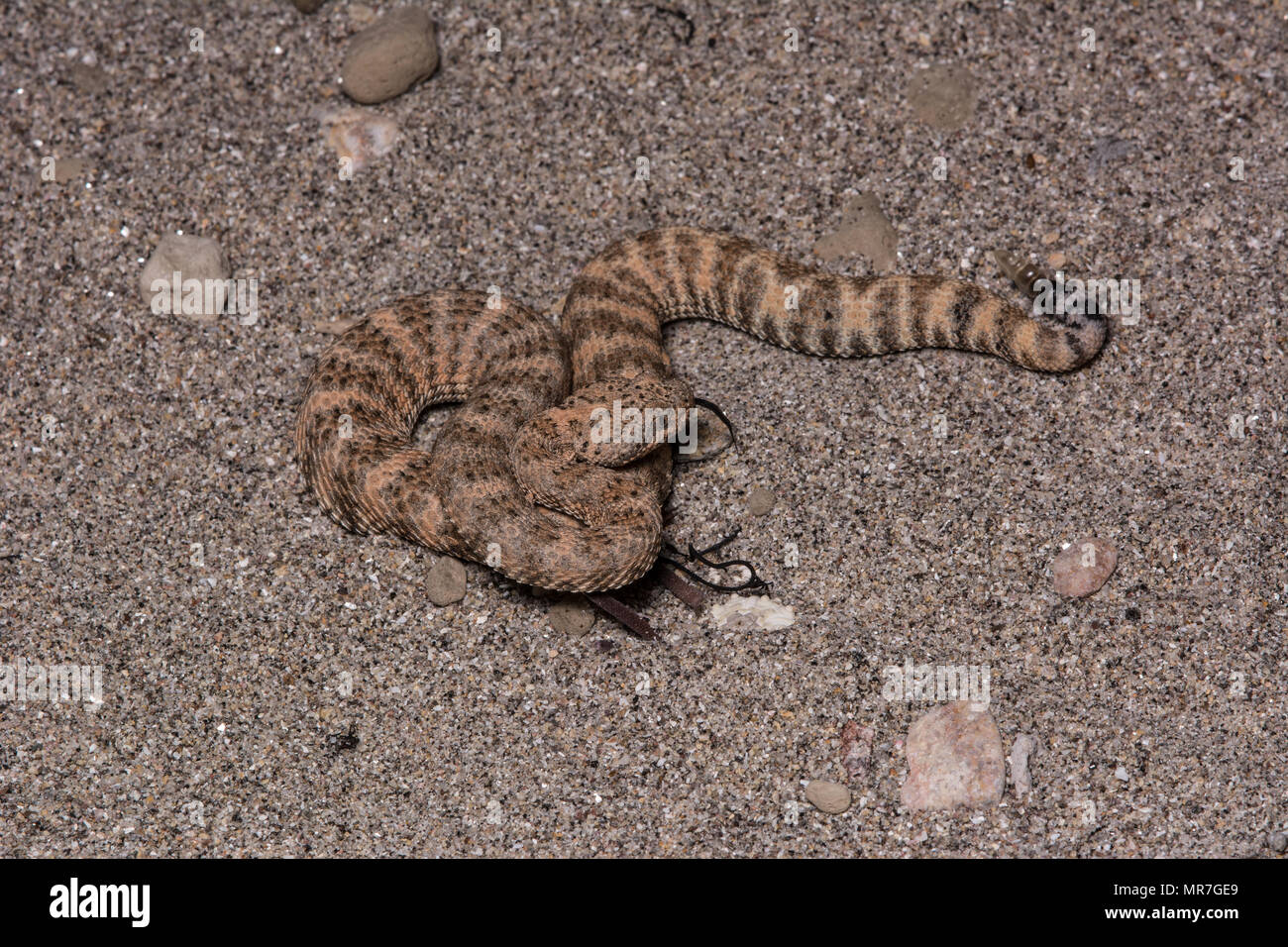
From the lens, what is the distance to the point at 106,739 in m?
4.45

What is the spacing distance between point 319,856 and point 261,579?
1.23 meters

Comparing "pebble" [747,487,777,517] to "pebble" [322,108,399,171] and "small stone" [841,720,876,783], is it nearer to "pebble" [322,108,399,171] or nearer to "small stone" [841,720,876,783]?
"small stone" [841,720,876,783]

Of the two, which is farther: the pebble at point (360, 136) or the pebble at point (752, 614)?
the pebble at point (360, 136)

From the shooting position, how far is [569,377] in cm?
514

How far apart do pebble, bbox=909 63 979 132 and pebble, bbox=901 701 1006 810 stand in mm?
3017

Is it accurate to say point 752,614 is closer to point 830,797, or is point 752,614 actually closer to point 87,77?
point 830,797

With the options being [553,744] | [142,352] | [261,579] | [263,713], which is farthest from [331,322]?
[553,744]

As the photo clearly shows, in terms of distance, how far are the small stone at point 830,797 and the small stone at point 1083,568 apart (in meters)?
1.27

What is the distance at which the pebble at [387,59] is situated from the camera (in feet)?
18.1

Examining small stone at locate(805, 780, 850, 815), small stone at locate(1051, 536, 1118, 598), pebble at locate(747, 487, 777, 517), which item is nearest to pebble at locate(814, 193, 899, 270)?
pebble at locate(747, 487, 777, 517)

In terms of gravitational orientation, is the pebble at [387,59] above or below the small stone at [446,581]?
above

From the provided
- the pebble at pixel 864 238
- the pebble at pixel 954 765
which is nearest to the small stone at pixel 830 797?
the pebble at pixel 954 765

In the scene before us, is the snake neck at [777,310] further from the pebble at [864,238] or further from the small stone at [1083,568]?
the small stone at [1083,568]

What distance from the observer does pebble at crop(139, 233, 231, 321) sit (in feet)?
17.3
